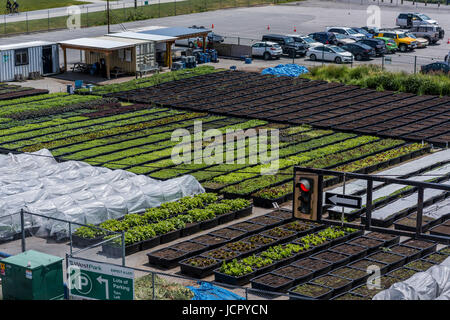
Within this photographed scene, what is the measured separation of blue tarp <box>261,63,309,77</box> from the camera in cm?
5784

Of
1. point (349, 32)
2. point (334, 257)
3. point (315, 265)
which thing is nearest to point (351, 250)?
point (334, 257)

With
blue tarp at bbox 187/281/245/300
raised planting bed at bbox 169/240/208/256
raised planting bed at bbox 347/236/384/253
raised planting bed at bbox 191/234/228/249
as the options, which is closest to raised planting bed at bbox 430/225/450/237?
raised planting bed at bbox 347/236/384/253

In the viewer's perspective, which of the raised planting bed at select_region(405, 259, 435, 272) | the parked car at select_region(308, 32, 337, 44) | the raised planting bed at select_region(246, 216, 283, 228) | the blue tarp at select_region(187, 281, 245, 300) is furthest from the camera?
the parked car at select_region(308, 32, 337, 44)

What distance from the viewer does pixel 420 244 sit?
26219 mm

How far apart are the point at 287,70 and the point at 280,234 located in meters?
32.9

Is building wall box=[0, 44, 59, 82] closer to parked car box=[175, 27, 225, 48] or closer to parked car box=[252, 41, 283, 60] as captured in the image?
parked car box=[175, 27, 225, 48]

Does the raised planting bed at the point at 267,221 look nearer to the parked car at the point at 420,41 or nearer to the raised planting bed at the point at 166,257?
the raised planting bed at the point at 166,257

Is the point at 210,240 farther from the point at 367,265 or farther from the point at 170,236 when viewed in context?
the point at 367,265

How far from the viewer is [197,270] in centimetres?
2419

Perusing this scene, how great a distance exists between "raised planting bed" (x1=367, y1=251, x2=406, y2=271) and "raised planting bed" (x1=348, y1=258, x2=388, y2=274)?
217 mm

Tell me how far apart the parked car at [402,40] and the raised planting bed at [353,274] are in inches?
1902
